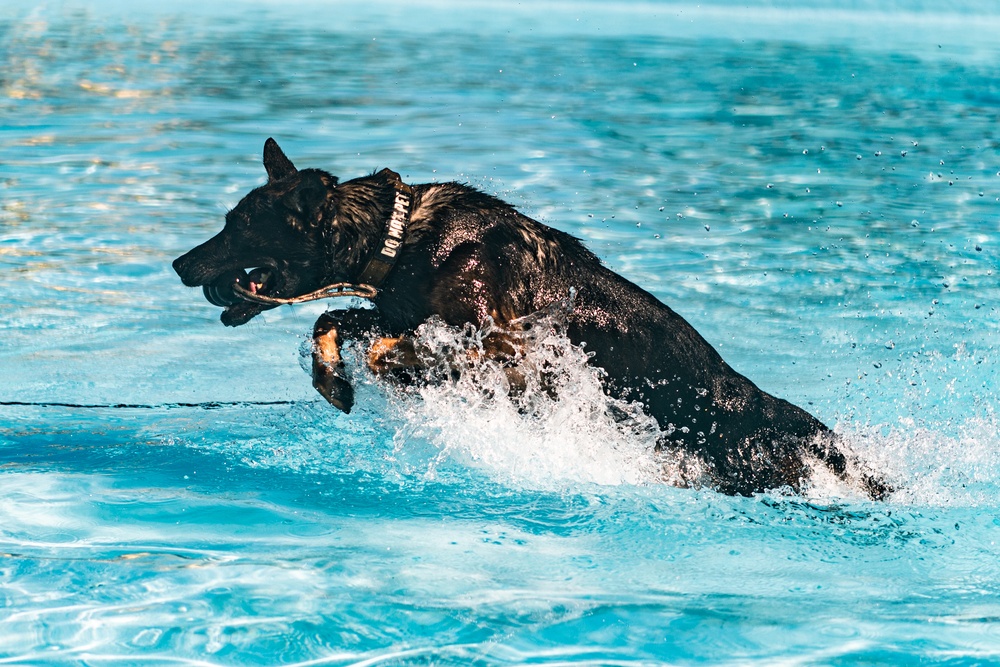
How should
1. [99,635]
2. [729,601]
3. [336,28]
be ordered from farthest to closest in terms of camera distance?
[336,28] → [729,601] → [99,635]

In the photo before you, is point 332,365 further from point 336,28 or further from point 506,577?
point 336,28

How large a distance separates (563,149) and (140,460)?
30.5ft

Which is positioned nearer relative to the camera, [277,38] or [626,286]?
[626,286]

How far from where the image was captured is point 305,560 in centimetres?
446

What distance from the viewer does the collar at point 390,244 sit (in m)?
4.93

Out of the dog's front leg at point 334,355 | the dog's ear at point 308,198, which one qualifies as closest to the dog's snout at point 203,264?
the dog's ear at point 308,198

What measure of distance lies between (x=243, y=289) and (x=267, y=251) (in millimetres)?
212

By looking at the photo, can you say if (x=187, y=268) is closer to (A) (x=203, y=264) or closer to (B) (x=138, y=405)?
(A) (x=203, y=264)

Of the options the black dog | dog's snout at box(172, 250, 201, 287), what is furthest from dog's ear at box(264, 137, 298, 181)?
dog's snout at box(172, 250, 201, 287)

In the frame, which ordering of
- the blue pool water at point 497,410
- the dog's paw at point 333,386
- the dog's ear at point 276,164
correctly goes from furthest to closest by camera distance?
the dog's ear at point 276,164 → the dog's paw at point 333,386 → the blue pool water at point 497,410

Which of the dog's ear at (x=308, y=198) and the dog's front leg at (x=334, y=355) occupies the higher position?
the dog's ear at (x=308, y=198)

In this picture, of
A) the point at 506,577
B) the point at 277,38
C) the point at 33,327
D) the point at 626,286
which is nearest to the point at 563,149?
the point at 33,327

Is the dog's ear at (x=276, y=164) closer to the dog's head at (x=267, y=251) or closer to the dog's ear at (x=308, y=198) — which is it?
the dog's head at (x=267, y=251)

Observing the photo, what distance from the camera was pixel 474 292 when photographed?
494cm
